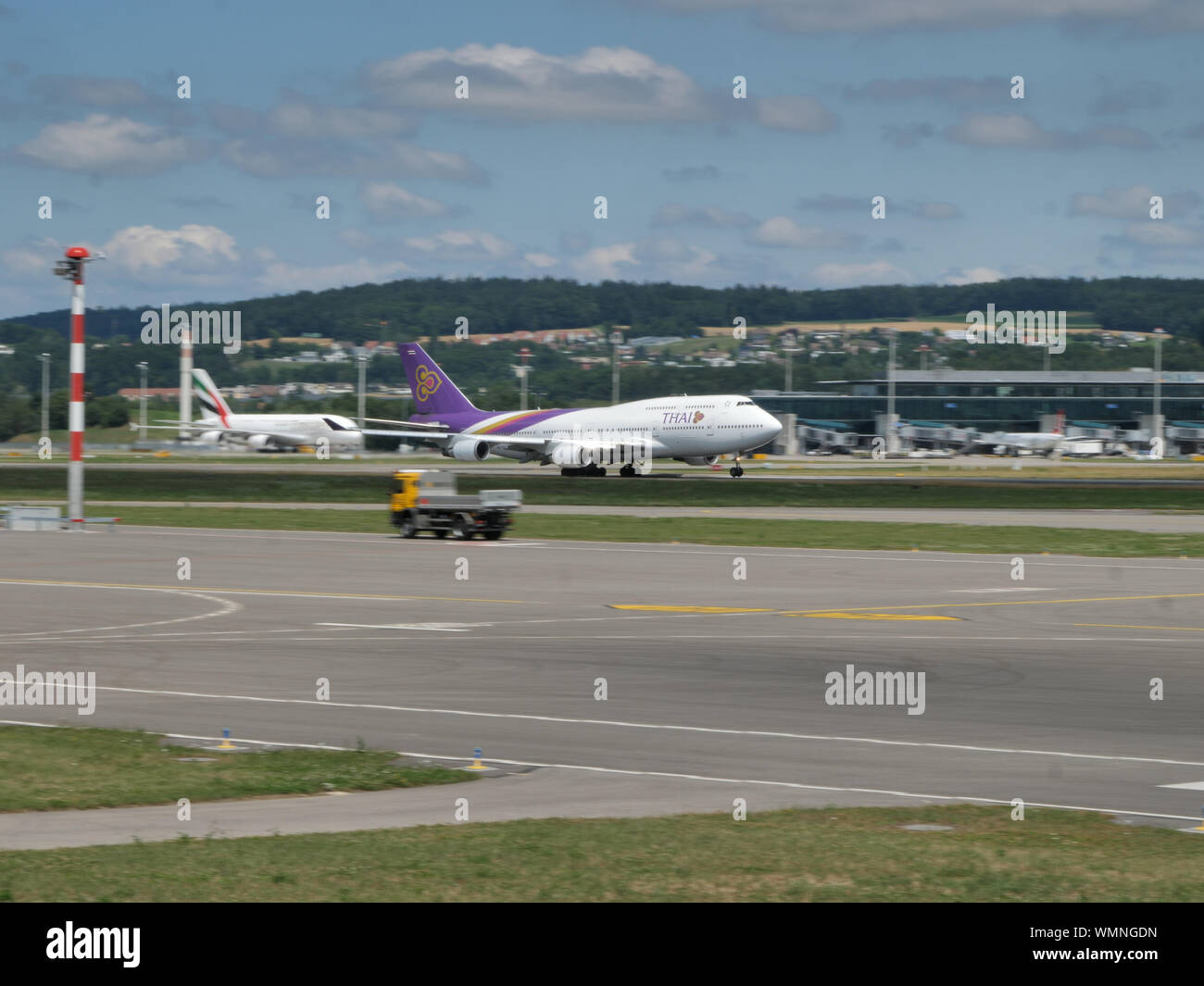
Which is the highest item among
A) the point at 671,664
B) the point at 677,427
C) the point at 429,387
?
the point at 429,387

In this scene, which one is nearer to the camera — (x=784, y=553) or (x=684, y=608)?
(x=684, y=608)

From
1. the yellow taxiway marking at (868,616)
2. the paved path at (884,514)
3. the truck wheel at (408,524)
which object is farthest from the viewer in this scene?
the paved path at (884,514)

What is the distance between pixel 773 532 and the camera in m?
55.7

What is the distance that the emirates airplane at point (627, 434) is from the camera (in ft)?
293

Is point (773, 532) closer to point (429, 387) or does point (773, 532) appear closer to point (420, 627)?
point (420, 627)

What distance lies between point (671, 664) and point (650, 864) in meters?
13.2

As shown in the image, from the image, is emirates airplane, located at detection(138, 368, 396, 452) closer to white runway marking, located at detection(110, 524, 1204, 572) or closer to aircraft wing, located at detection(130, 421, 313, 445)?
aircraft wing, located at detection(130, 421, 313, 445)

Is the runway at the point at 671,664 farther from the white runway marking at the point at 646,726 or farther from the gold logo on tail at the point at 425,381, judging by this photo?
the gold logo on tail at the point at 425,381

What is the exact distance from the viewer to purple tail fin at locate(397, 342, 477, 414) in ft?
342

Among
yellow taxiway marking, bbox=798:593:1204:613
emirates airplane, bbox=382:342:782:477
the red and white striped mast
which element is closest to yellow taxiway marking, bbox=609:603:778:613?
yellow taxiway marking, bbox=798:593:1204:613

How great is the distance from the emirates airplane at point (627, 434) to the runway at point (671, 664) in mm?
45522

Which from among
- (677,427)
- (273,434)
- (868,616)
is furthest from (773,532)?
(273,434)

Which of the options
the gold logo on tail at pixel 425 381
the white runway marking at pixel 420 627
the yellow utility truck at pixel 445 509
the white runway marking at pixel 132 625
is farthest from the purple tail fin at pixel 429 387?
the white runway marking at pixel 420 627
